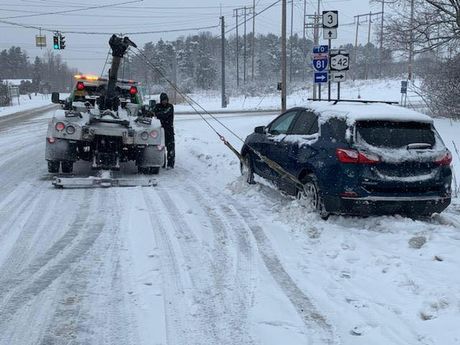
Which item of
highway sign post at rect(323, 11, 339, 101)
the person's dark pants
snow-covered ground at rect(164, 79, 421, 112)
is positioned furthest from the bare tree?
snow-covered ground at rect(164, 79, 421, 112)

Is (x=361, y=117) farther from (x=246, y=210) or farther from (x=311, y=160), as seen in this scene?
(x=246, y=210)

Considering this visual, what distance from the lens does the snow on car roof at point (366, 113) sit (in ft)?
21.6

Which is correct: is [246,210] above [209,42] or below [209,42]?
below

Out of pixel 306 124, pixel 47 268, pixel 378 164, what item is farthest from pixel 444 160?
pixel 47 268

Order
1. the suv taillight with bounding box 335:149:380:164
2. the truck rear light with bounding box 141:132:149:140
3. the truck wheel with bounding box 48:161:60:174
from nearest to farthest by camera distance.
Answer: the suv taillight with bounding box 335:149:380:164, the truck rear light with bounding box 141:132:149:140, the truck wheel with bounding box 48:161:60:174

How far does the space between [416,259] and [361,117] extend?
80.3 inches

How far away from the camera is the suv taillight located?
6.37 metres

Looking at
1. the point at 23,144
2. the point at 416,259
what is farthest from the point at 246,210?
the point at 23,144

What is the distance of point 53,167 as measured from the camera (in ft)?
35.1

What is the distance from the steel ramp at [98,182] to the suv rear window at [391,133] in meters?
4.55

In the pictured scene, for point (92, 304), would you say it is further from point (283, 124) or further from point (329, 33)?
point (329, 33)

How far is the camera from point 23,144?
16.7 meters

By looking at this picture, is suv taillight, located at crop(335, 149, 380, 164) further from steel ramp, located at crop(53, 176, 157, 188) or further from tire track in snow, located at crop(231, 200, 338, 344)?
steel ramp, located at crop(53, 176, 157, 188)

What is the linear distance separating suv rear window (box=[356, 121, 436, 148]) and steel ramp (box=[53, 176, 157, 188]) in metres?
4.55
